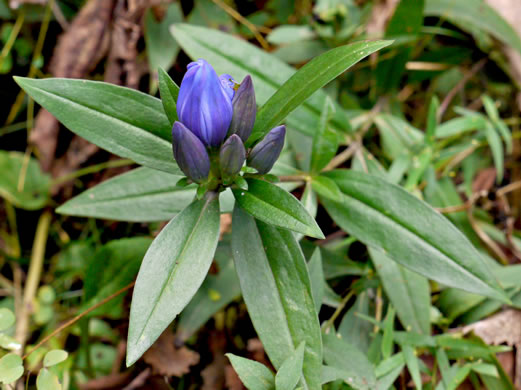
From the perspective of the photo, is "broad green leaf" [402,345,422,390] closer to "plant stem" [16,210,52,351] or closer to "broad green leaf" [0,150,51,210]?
"plant stem" [16,210,52,351]

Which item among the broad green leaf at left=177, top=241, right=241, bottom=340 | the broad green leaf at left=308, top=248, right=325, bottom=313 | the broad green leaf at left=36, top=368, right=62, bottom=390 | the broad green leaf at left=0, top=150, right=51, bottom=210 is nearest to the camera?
the broad green leaf at left=36, top=368, right=62, bottom=390

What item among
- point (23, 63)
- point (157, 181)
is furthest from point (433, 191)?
point (23, 63)

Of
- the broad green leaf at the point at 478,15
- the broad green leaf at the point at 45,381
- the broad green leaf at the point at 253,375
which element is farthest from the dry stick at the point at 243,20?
the broad green leaf at the point at 45,381

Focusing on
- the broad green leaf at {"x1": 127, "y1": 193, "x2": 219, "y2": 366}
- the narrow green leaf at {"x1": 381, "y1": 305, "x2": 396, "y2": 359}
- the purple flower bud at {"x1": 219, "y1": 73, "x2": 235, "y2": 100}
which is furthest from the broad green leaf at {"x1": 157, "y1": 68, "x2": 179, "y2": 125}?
the narrow green leaf at {"x1": 381, "y1": 305, "x2": 396, "y2": 359}

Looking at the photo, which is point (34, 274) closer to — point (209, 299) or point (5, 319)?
point (5, 319)

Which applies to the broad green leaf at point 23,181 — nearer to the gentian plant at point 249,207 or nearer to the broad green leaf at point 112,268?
the broad green leaf at point 112,268

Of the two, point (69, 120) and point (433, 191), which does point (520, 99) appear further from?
point (69, 120)

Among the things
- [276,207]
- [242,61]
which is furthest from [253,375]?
[242,61]
